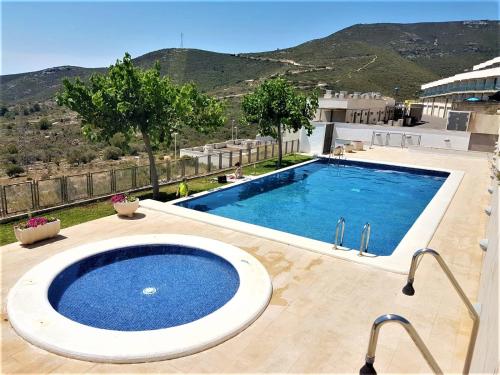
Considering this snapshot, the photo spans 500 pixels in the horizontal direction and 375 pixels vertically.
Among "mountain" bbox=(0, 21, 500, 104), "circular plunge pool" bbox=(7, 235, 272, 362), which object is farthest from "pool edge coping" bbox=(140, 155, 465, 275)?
"mountain" bbox=(0, 21, 500, 104)

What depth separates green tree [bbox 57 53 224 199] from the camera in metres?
13.6

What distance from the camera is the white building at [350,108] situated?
3678cm

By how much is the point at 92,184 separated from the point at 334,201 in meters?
11.2

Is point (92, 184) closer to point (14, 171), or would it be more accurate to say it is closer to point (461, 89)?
point (14, 171)

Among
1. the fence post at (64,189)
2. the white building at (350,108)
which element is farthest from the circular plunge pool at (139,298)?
the white building at (350,108)

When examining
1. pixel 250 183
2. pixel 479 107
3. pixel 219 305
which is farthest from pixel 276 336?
pixel 479 107

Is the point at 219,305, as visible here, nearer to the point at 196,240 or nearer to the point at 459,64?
the point at 196,240

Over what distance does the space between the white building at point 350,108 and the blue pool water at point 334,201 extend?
41.2ft

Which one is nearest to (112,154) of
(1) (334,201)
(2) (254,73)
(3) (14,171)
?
(3) (14,171)

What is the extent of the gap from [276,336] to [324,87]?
72.2m

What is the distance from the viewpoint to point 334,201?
18.2 metres

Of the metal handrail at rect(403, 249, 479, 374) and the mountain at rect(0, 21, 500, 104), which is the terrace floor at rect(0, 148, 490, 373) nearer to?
the metal handrail at rect(403, 249, 479, 374)

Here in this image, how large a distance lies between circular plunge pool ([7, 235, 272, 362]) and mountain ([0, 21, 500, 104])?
67.0m

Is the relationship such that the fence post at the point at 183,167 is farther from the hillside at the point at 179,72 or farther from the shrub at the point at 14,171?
the hillside at the point at 179,72
